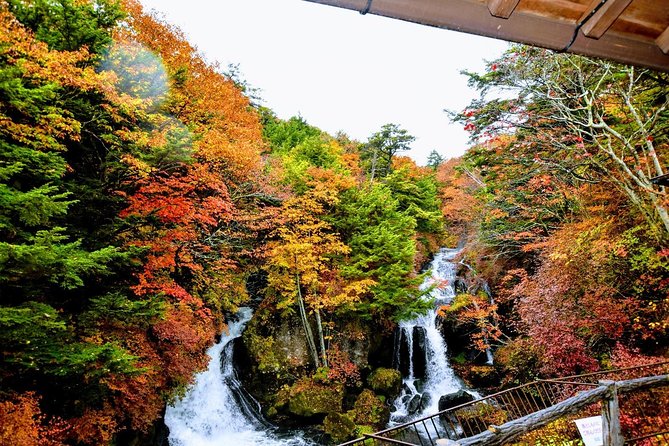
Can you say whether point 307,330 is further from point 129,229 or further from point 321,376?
point 129,229

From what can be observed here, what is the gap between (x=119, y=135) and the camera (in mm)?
9625

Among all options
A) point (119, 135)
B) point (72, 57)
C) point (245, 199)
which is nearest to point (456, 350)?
point (245, 199)

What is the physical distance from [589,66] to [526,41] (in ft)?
31.8

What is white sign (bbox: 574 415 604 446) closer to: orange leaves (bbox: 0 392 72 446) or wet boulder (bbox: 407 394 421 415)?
orange leaves (bbox: 0 392 72 446)

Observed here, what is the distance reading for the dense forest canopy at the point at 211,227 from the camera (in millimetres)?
6355

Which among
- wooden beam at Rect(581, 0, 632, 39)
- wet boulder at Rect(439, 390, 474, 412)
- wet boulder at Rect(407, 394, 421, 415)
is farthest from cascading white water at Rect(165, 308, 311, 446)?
wooden beam at Rect(581, 0, 632, 39)

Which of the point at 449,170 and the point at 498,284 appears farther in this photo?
the point at 449,170

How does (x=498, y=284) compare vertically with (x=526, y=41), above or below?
below

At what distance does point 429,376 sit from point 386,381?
2.91 m

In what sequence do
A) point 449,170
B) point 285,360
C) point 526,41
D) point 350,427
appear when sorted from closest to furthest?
1. point 526,41
2. point 350,427
3. point 285,360
4. point 449,170

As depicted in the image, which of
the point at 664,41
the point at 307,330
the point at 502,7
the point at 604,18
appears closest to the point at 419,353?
the point at 307,330

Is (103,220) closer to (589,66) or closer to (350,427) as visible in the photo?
(350,427)

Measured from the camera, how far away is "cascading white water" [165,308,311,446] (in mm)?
11156

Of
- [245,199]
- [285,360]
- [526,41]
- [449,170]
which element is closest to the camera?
[526,41]
